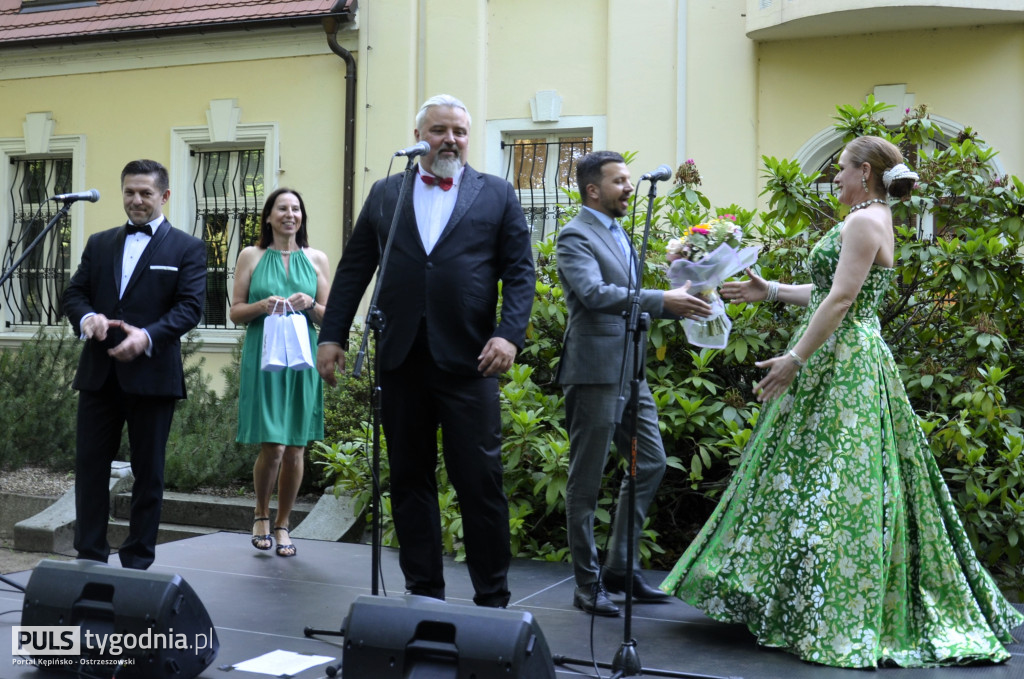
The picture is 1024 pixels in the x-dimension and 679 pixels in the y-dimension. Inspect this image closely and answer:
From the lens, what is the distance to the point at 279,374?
6.27 meters

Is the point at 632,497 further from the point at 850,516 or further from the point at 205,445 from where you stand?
the point at 205,445

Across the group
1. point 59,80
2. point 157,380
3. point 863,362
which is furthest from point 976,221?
point 59,80

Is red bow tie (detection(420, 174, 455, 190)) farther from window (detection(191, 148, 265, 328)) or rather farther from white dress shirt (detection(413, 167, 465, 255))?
window (detection(191, 148, 265, 328))

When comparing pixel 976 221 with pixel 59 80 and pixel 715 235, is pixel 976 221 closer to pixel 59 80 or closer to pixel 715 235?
pixel 715 235

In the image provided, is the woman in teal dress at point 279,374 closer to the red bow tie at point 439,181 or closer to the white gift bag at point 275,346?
the white gift bag at point 275,346

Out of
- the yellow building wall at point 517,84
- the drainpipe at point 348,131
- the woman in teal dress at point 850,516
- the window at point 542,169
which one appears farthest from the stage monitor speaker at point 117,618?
the drainpipe at point 348,131

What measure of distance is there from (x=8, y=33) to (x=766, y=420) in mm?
12892

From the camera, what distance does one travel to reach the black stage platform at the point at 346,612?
13.5 feet

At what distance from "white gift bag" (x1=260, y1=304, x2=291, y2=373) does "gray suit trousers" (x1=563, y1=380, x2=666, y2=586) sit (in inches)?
73.9

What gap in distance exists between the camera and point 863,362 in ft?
14.5

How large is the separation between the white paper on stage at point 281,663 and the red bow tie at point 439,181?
6.49ft

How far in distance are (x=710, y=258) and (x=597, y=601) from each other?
1.67 m

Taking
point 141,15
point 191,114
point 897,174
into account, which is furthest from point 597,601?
point 141,15

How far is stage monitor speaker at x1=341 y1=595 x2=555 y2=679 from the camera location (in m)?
3.19
